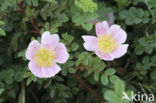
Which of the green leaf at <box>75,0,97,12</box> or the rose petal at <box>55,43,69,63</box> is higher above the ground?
the green leaf at <box>75,0,97,12</box>

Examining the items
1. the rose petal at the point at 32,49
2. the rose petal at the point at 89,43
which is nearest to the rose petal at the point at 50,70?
the rose petal at the point at 32,49

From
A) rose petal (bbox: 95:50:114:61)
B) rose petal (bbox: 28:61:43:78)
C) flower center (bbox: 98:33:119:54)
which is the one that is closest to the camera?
rose petal (bbox: 28:61:43:78)

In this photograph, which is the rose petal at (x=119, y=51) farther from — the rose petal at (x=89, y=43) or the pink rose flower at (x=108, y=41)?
the rose petal at (x=89, y=43)

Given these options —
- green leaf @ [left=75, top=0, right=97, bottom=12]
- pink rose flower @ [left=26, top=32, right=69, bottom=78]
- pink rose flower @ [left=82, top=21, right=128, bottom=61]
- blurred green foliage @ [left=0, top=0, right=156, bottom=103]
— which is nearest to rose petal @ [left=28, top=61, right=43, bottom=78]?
pink rose flower @ [left=26, top=32, right=69, bottom=78]

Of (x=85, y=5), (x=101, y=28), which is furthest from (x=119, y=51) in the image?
(x=85, y=5)

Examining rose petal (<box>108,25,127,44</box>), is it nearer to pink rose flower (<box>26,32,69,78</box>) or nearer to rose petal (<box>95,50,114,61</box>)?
rose petal (<box>95,50,114,61</box>)

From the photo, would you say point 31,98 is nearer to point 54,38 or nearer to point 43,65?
point 43,65
